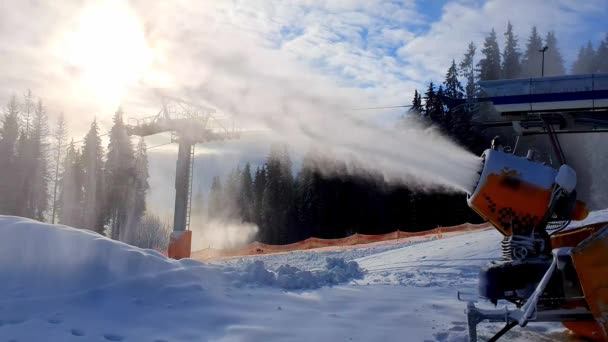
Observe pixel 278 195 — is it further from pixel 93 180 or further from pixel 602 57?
pixel 602 57

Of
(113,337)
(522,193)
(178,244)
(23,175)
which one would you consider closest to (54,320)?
(113,337)

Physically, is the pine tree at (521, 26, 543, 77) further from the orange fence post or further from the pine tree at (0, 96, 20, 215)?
the pine tree at (0, 96, 20, 215)

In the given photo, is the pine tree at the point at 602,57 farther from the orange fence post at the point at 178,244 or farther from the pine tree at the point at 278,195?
the orange fence post at the point at 178,244

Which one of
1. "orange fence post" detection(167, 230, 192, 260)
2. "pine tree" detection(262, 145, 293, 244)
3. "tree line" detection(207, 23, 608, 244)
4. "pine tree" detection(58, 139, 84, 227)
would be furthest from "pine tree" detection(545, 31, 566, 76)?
"pine tree" detection(58, 139, 84, 227)

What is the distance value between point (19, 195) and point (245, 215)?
28186 millimetres

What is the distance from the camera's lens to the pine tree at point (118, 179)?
51156 mm

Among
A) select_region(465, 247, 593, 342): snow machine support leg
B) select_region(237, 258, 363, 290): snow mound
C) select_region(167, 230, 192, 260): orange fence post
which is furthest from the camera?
select_region(167, 230, 192, 260): orange fence post

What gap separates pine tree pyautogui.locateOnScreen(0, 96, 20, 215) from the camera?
44469mm

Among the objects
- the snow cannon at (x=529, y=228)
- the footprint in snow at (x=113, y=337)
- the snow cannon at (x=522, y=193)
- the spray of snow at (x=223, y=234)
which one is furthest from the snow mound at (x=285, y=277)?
the spray of snow at (x=223, y=234)

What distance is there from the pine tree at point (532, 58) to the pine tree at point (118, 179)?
38284 millimetres

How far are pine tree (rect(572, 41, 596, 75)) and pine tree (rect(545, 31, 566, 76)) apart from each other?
139 cm

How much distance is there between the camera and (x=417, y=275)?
8.97 meters

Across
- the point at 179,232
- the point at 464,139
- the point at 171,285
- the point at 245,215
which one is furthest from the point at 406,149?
the point at 245,215

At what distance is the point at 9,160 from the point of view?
46562mm
